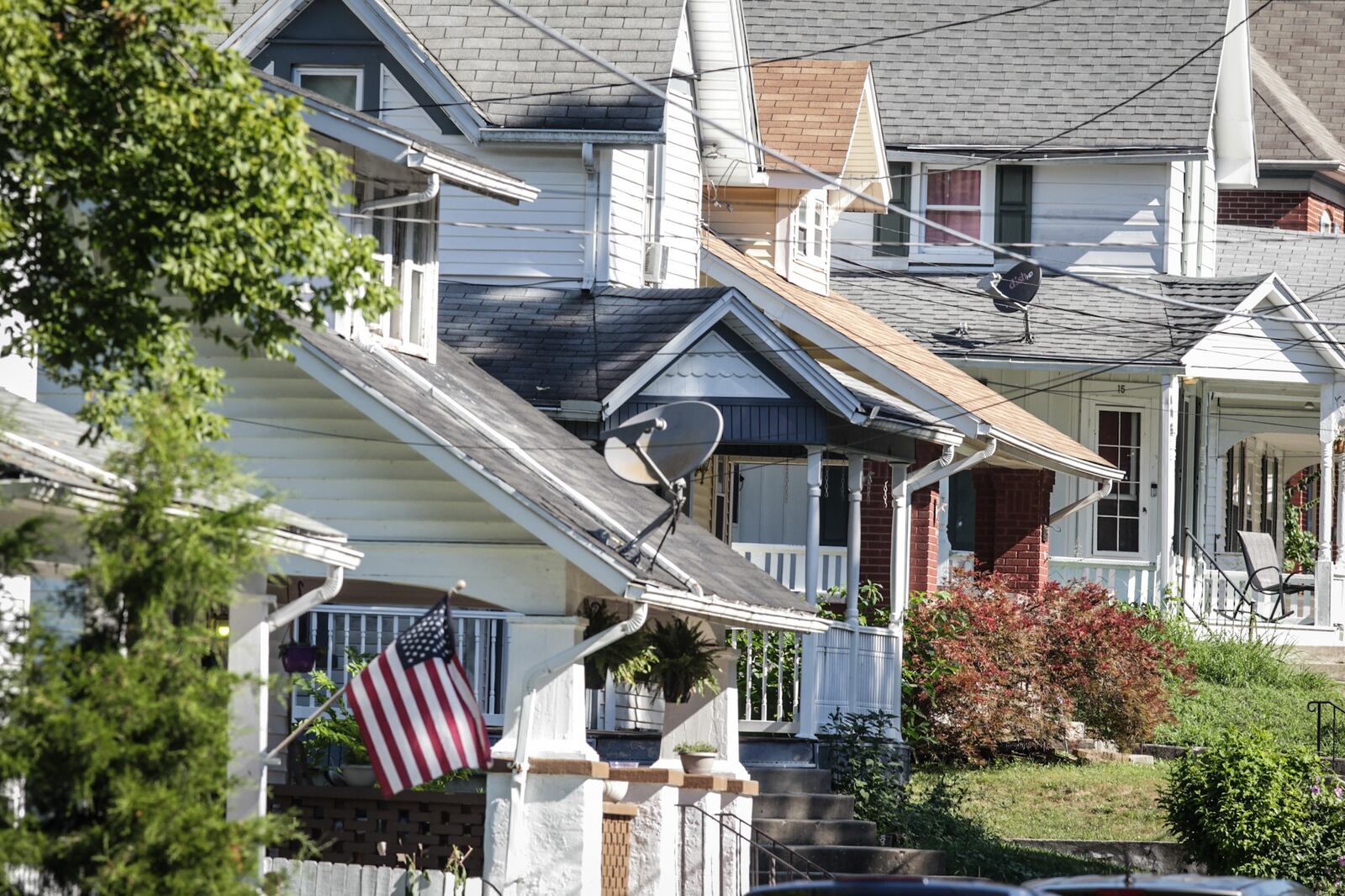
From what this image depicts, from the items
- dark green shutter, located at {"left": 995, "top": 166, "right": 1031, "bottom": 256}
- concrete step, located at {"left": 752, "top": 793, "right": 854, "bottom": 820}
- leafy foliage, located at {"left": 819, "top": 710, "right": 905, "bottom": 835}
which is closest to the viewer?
concrete step, located at {"left": 752, "top": 793, "right": 854, "bottom": 820}

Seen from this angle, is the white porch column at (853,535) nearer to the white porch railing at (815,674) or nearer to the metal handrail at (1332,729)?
the white porch railing at (815,674)

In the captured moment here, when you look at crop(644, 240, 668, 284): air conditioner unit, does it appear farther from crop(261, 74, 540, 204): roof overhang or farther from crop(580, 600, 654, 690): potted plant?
crop(580, 600, 654, 690): potted plant

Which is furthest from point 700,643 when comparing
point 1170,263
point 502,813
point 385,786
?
point 1170,263

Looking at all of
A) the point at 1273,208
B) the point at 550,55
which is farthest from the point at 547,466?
the point at 1273,208

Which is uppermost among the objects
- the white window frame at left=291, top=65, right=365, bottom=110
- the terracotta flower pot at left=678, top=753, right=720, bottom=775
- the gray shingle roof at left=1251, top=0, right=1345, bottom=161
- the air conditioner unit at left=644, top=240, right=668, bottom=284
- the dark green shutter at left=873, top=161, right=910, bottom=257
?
the gray shingle roof at left=1251, top=0, right=1345, bottom=161

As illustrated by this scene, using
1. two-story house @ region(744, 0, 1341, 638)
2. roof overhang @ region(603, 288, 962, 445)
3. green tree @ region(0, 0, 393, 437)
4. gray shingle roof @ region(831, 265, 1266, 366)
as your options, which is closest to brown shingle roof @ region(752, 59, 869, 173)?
gray shingle roof @ region(831, 265, 1266, 366)

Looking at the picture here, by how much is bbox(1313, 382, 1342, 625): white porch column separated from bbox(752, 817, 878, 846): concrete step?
1252cm

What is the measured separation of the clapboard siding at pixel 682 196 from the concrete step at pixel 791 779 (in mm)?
6675

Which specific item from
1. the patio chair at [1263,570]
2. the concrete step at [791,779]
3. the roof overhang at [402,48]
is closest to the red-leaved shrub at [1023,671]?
the concrete step at [791,779]

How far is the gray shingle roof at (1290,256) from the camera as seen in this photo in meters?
33.9

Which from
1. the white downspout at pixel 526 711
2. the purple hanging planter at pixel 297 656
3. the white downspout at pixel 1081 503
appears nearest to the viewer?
the white downspout at pixel 526 711

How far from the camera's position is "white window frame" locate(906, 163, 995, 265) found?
106ft

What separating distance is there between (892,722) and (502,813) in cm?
824

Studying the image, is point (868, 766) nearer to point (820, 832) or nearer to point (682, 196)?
point (820, 832)
